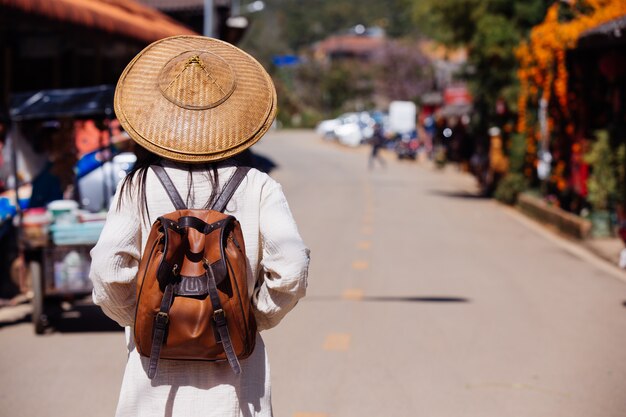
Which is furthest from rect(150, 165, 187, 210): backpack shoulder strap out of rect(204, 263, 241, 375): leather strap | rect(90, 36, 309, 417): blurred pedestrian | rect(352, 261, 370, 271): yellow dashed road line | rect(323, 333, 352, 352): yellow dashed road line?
rect(352, 261, 370, 271): yellow dashed road line

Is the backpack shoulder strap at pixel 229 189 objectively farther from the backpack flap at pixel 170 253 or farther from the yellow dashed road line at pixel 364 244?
the yellow dashed road line at pixel 364 244

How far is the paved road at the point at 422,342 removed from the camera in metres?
6.54

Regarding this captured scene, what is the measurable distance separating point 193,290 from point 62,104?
6.72 metres

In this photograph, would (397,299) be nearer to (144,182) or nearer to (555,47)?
(144,182)

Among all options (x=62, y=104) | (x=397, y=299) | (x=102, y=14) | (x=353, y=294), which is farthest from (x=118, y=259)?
(x=102, y=14)

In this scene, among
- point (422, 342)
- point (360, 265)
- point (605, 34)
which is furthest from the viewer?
point (605, 34)

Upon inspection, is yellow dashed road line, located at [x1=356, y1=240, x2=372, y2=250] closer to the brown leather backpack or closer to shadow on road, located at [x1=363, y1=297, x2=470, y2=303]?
shadow on road, located at [x1=363, y1=297, x2=470, y2=303]

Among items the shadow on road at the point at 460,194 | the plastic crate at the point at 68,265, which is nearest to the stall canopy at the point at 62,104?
the plastic crate at the point at 68,265

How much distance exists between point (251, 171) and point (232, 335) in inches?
20.8

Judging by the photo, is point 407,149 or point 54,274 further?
point 407,149

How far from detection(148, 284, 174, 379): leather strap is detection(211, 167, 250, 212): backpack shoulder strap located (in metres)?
0.33

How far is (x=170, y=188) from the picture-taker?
3.16 meters

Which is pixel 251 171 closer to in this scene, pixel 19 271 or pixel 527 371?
pixel 527 371

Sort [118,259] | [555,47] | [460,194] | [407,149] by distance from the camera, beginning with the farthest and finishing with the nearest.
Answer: [407,149]
[460,194]
[555,47]
[118,259]
